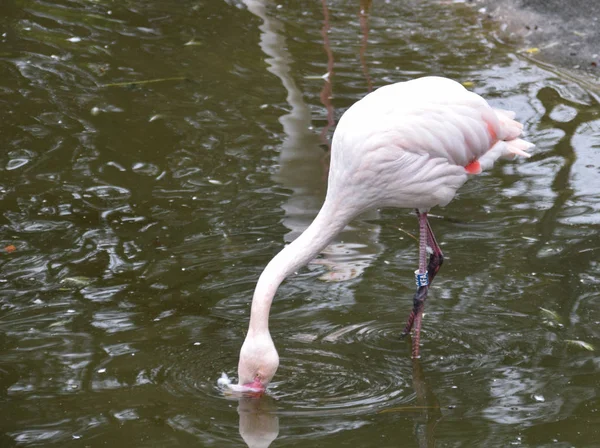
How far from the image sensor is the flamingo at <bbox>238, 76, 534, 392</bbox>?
4.43 m

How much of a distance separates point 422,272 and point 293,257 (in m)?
0.89

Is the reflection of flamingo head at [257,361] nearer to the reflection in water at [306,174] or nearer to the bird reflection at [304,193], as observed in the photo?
the bird reflection at [304,193]

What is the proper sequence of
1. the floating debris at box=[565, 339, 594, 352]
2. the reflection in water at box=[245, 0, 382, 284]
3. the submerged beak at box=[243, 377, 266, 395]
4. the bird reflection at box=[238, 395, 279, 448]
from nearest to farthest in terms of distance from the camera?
the bird reflection at box=[238, 395, 279, 448] → the submerged beak at box=[243, 377, 266, 395] → the floating debris at box=[565, 339, 594, 352] → the reflection in water at box=[245, 0, 382, 284]

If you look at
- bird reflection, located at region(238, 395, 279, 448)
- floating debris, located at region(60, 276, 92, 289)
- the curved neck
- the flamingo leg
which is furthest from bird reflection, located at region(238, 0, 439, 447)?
floating debris, located at region(60, 276, 92, 289)

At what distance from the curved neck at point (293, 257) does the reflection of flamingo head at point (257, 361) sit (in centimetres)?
4

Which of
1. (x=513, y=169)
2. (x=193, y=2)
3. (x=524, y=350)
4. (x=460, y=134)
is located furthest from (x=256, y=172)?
(x=193, y=2)

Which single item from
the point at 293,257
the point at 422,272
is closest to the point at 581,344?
the point at 422,272

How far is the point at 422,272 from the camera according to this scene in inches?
202

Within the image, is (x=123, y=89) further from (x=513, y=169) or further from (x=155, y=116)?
(x=513, y=169)

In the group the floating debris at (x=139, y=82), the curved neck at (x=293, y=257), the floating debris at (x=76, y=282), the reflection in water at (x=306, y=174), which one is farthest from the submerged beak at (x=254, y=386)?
the floating debris at (x=139, y=82)

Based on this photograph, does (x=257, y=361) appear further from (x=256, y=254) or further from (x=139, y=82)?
(x=139, y=82)

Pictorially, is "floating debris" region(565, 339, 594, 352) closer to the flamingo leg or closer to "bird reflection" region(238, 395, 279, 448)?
the flamingo leg

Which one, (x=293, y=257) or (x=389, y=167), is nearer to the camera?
(x=293, y=257)

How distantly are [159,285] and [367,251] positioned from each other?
4.28 feet
